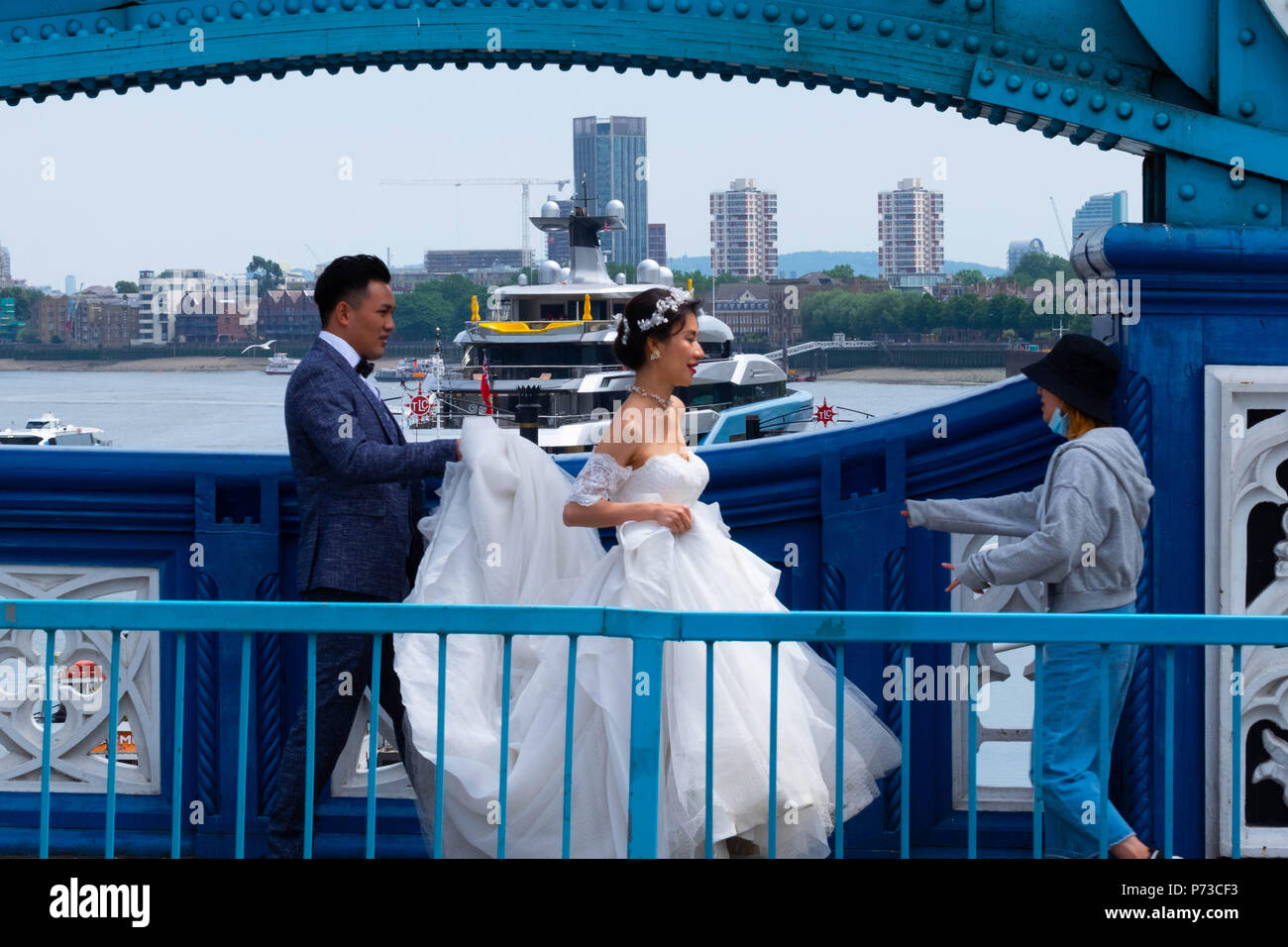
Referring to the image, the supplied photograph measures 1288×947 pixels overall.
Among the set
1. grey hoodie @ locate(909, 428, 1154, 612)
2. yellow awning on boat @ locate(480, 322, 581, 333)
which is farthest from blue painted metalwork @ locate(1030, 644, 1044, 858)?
yellow awning on boat @ locate(480, 322, 581, 333)

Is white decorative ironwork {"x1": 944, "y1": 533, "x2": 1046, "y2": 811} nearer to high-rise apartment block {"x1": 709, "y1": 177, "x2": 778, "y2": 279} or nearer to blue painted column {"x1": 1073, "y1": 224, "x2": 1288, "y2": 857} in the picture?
blue painted column {"x1": 1073, "y1": 224, "x2": 1288, "y2": 857}

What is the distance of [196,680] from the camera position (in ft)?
13.2

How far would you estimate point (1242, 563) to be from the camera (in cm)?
376

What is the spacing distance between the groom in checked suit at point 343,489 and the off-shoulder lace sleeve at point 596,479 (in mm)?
331

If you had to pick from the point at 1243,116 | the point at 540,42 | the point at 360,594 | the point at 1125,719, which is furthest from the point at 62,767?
the point at 1243,116

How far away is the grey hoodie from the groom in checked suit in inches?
53.6

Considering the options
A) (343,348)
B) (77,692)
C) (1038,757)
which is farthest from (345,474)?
(1038,757)

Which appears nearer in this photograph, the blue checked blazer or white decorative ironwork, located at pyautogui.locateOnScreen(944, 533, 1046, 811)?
the blue checked blazer

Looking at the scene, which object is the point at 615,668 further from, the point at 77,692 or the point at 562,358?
the point at 562,358

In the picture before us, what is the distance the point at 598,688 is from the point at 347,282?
47.7 inches

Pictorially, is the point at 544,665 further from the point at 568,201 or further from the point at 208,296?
the point at 208,296

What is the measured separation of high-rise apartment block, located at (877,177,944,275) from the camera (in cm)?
6162

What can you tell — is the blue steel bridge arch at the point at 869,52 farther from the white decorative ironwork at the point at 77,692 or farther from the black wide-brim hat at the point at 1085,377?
the white decorative ironwork at the point at 77,692
